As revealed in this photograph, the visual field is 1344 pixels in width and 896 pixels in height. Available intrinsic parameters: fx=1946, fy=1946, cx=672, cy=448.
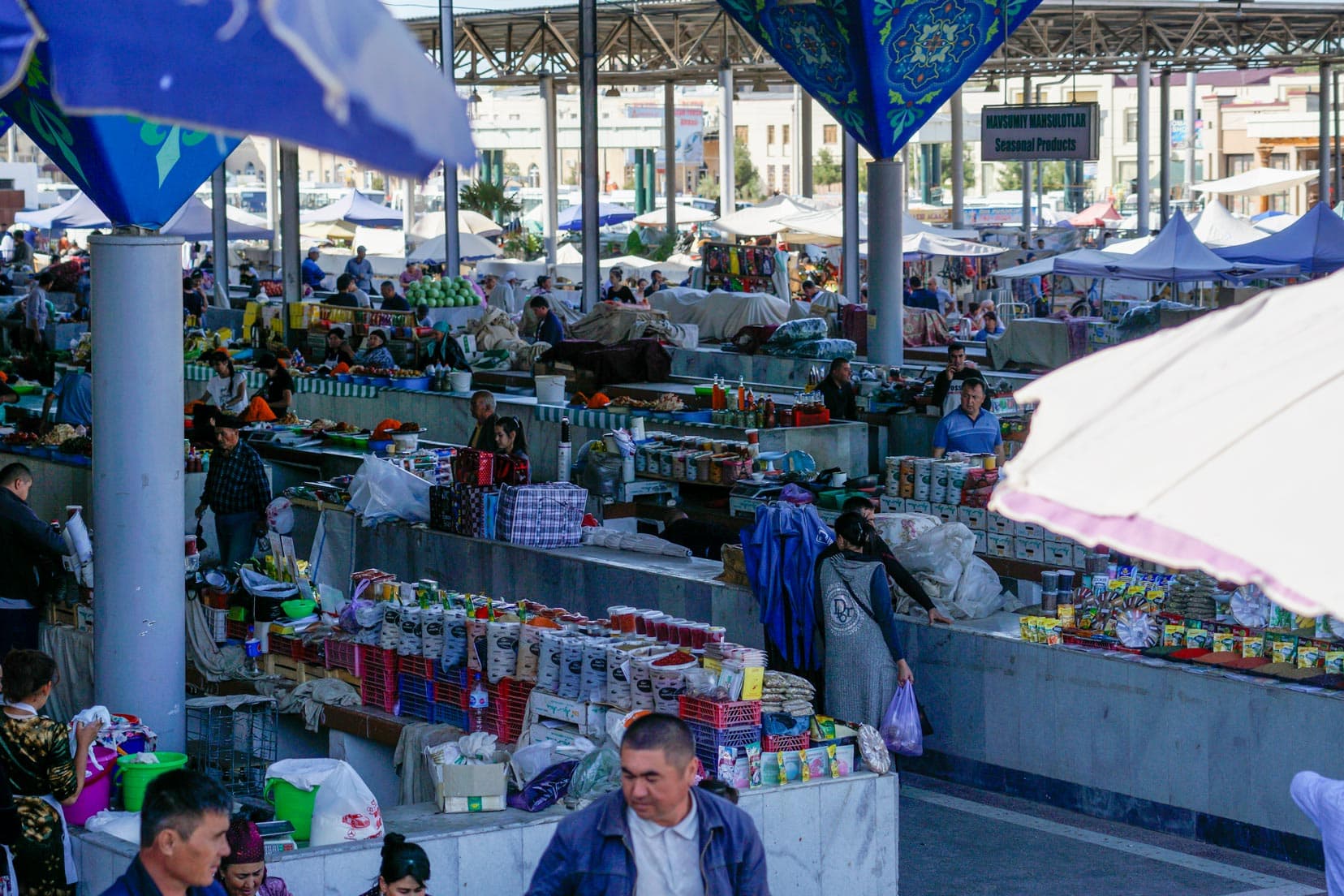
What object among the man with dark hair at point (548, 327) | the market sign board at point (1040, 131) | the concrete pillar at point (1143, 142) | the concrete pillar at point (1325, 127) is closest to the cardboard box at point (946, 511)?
the market sign board at point (1040, 131)

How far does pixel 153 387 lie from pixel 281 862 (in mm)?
2314

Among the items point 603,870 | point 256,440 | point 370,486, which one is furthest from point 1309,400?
point 256,440

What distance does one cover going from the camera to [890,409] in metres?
16.8

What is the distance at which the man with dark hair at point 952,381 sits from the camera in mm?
15054

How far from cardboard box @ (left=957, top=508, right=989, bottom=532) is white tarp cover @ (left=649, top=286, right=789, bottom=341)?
13.1 metres

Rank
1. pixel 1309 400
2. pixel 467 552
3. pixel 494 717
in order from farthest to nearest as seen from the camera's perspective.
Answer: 1. pixel 467 552
2. pixel 494 717
3. pixel 1309 400

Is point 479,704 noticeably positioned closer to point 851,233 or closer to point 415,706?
point 415,706

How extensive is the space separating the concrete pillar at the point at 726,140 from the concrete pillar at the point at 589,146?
12.4m

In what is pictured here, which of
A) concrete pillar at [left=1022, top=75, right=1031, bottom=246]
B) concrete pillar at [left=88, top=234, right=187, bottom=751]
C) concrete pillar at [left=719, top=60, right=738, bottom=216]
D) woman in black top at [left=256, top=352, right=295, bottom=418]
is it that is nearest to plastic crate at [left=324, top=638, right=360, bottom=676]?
concrete pillar at [left=88, top=234, right=187, bottom=751]

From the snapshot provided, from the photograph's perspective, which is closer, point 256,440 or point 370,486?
point 370,486

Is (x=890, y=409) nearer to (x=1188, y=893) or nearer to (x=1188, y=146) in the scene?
(x=1188, y=893)

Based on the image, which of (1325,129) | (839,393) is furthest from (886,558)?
(1325,129)

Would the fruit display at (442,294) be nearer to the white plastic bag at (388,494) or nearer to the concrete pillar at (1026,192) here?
the white plastic bag at (388,494)

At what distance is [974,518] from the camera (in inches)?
434
